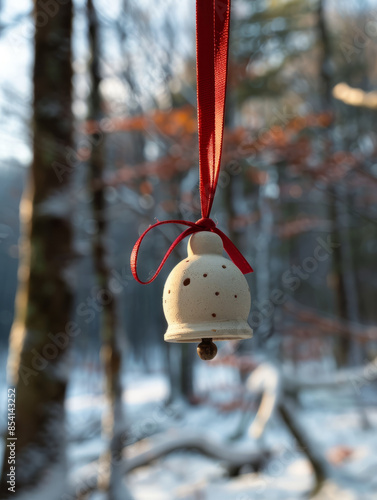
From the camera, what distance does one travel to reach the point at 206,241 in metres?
1.09

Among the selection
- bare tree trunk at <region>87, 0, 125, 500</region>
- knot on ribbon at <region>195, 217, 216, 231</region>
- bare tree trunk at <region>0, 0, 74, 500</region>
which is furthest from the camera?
bare tree trunk at <region>87, 0, 125, 500</region>

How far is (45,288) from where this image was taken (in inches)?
119

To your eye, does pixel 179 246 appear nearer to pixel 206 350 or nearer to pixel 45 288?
pixel 45 288

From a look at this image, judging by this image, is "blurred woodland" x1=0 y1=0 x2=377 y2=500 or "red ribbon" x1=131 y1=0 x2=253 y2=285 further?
"blurred woodland" x1=0 y1=0 x2=377 y2=500

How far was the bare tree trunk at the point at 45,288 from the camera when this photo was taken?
2.84 metres

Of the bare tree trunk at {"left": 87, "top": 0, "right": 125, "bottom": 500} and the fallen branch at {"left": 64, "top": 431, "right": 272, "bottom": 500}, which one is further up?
the bare tree trunk at {"left": 87, "top": 0, "right": 125, "bottom": 500}

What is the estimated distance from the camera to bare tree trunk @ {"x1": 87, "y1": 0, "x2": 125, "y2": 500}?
3.97 metres

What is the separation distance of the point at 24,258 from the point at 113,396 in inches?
77.2

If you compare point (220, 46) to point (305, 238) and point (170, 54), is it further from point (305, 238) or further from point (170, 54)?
point (305, 238)

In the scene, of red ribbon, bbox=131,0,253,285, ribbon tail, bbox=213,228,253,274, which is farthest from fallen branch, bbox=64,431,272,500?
red ribbon, bbox=131,0,253,285

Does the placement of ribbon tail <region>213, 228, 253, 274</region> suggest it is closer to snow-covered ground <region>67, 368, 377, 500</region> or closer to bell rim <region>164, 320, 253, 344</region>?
bell rim <region>164, 320, 253, 344</region>

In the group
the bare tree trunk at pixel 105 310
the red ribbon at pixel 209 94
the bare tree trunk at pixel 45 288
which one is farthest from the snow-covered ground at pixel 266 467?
the red ribbon at pixel 209 94

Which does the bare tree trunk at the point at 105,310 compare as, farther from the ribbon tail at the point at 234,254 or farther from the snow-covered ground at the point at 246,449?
the ribbon tail at the point at 234,254

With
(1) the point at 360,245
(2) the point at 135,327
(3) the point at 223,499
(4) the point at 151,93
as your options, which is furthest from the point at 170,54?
(2) the point at 135,327
